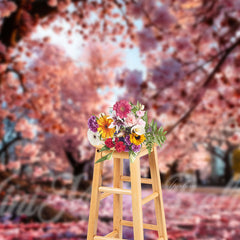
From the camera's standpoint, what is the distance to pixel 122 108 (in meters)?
1.24

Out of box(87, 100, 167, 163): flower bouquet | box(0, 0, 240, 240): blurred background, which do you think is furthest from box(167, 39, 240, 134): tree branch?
box(87, 100, 167, 163): flower bouquet

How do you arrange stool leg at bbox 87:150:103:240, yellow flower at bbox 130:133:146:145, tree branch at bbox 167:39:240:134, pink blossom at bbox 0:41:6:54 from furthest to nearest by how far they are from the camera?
pink blossom at bbox 0:41:6:54, tree branch at bbox 167:39:240:134, stool leg at bbox 87:150:103:240, yellow flower at bbox 130:133:146:145

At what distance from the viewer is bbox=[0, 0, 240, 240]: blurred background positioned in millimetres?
2846

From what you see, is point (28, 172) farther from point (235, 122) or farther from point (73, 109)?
point (235, 122)

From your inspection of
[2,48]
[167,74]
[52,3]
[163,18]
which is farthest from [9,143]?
[163,18]

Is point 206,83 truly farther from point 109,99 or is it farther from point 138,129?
point 138,129

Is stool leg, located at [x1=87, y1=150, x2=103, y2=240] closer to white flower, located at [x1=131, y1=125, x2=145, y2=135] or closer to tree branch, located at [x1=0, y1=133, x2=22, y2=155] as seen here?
white flower, located at [x1=131, y1=125, x2=145, y2=135]

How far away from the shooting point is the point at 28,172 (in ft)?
10.2

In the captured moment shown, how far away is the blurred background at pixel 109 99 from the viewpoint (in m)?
2.85

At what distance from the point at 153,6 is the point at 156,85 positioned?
0.72 metres

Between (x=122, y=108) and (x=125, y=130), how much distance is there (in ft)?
0.29

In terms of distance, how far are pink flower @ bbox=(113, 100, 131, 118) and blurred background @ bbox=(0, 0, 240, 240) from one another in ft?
4.97

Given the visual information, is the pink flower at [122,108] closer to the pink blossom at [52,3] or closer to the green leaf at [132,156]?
the green leaf at [132,156]

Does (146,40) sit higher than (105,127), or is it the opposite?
(146,40)
